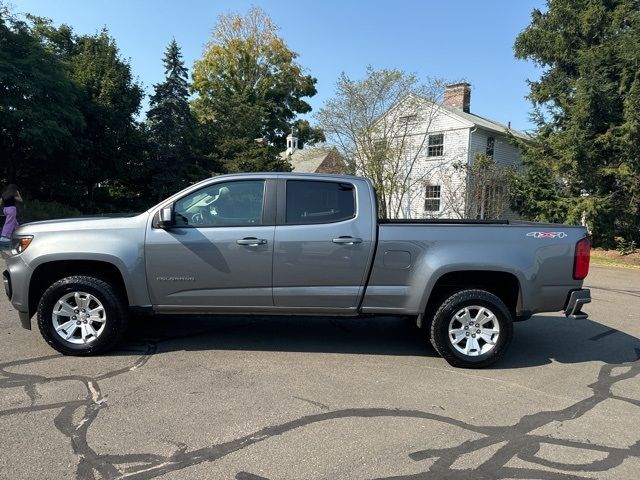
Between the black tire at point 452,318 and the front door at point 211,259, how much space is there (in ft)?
5.86

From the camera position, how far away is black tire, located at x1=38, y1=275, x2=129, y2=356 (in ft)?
16.5

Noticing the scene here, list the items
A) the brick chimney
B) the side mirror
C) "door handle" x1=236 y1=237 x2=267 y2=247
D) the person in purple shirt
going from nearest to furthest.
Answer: the side mirror → "door handle" x1=236 y1=237 x2=267 y2=247 → the person in purple shirt → the brick chimney

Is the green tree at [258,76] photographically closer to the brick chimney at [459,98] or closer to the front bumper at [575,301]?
the brick chimney at [459,98]

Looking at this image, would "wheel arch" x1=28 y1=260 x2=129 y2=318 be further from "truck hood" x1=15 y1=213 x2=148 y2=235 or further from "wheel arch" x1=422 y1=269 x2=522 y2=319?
"wheel arch" x1=422 y1=269 x2=522 y2=319

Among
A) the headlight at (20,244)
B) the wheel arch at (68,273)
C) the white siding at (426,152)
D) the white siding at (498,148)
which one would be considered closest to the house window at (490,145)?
the white siding at (498,148)

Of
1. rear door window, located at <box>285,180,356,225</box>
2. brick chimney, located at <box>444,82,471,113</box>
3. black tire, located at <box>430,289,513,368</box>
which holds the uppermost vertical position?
brick chimney, located at <box>444,82,471,113</box>

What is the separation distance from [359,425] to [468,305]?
6.48ft

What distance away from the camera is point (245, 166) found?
2920cm

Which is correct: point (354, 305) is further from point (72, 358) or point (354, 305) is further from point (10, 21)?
point (10, 21)

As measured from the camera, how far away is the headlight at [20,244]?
5.09 metres

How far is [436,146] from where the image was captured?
26.9 m

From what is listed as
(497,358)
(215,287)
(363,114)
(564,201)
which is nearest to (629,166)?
(564,201)

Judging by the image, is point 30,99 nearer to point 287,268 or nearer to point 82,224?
point 82,224

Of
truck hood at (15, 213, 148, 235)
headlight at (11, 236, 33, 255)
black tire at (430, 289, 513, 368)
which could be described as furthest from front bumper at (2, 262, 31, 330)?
black tire at (430, 289, 513, 368)
